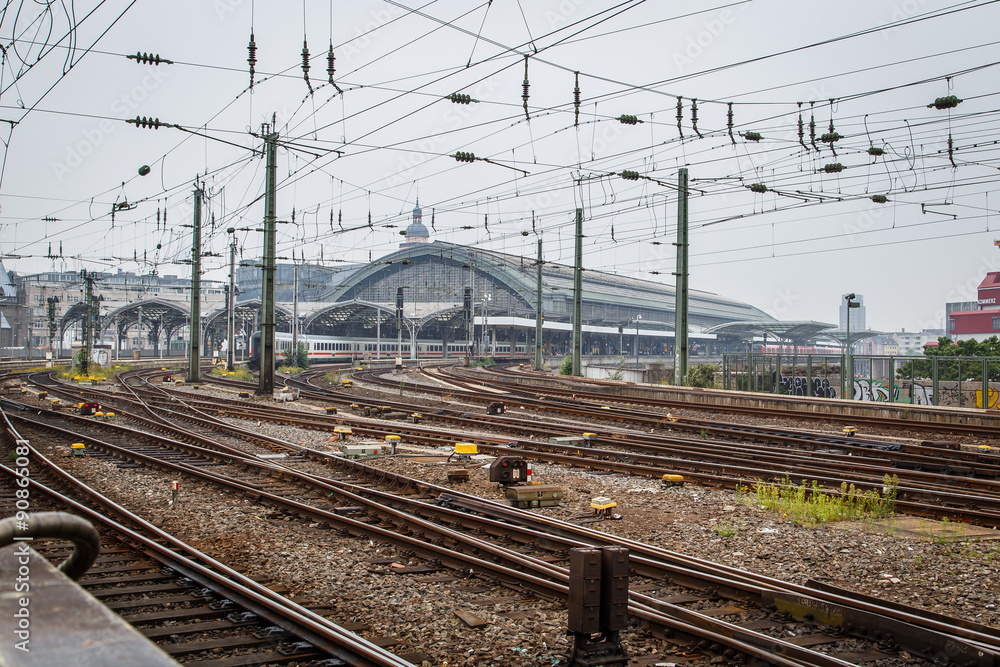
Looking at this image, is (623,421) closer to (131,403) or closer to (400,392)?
(400,392)

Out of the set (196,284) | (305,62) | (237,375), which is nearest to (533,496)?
(305,62)

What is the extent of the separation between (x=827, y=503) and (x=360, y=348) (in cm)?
7980

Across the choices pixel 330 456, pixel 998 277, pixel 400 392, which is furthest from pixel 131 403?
pixel 998 277

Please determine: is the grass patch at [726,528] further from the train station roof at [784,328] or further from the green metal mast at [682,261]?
the train station roof at [784,328]

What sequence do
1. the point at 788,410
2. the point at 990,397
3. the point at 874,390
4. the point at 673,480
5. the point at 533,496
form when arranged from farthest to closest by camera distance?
the point at 874,390 < the point at 990,397 < the point at 788,410 < the point at 673,480 < the point at 533,496

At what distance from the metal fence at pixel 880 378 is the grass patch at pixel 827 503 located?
16378 millimetres

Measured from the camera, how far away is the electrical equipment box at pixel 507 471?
11531mm

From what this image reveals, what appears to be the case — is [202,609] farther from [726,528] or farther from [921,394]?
[921,394]

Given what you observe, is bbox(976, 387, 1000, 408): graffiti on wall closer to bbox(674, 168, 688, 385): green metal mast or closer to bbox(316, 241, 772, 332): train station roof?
bbox(674, 168, 688, 385): green metal mast

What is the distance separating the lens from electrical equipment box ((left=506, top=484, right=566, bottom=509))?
10.3 m

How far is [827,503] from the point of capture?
10422mm

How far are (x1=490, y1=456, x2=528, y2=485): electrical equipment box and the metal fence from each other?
1895 centimetres

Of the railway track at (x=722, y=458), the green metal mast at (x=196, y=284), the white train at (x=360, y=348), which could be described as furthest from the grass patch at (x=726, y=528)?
the white train at (x=360, y=348)

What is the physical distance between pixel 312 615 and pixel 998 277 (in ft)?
343
